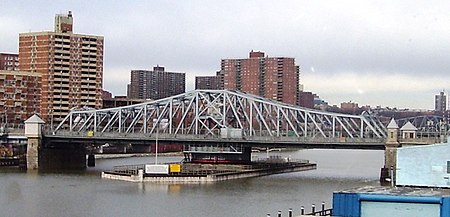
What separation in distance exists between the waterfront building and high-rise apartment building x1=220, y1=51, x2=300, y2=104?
116 feet

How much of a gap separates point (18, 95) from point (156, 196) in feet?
302

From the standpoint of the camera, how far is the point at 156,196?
209 feet

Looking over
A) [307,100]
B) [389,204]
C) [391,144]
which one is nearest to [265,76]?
[307,100]

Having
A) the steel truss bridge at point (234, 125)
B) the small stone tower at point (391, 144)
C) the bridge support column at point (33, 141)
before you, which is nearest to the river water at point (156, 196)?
the small stone tower at point (391, 144)

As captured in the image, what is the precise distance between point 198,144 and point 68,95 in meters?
75.3

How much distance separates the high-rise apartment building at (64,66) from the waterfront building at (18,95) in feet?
24.5

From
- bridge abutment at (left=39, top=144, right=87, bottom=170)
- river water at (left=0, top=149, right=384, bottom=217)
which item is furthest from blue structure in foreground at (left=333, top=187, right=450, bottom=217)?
bridge abutment at (left=39, top=144, right=87, bottom=170)

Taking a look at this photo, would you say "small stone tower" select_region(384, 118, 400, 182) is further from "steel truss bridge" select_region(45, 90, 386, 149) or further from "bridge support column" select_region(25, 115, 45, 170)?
"bridge support column" select_region(25, 115, 45, 170)

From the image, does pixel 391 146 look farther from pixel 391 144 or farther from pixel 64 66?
pixel 64 66

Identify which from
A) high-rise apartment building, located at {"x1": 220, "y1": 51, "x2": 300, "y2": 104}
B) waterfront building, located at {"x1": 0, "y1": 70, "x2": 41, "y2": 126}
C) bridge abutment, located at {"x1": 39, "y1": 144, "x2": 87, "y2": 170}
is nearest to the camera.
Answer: bridge abutment, located at {"x1": 39, "y1": 144, "x2": 87, "y2": 170}

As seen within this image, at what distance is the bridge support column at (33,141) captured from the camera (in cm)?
9494

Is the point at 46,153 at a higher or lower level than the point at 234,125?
lower

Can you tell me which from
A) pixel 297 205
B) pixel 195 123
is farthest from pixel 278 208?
pixel 195 123

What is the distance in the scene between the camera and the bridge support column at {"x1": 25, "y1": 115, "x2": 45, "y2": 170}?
311ft
